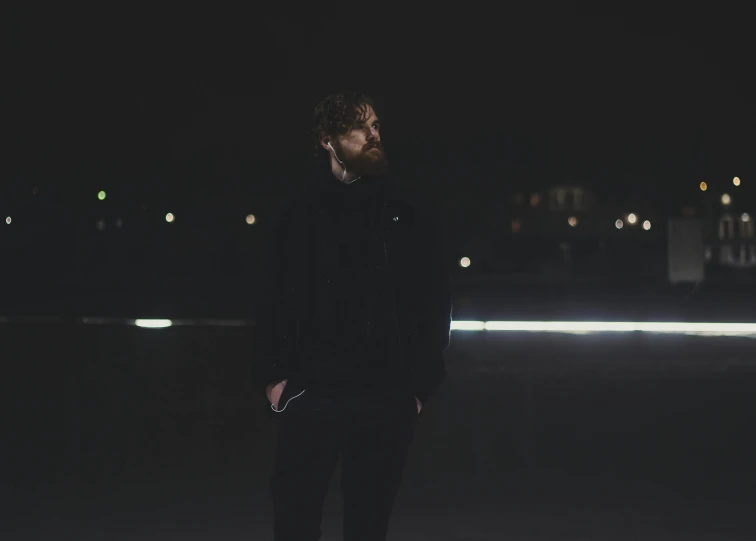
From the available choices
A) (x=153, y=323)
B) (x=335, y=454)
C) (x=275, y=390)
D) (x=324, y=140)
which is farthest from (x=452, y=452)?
(x=153, y=323)

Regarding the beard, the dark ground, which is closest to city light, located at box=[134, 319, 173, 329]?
the dark ground

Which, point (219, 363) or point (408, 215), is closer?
point (408, 215)

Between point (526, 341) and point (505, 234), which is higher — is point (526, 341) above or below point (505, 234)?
below

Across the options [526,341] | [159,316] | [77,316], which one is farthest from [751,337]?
[77,316]

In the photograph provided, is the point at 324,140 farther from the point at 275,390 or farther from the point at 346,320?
the point at 275,390

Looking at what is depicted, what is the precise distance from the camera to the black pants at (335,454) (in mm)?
3562

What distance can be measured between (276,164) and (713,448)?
249 feet

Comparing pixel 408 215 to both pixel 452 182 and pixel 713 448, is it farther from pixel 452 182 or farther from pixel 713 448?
pixel 452 182

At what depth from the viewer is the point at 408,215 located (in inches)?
142

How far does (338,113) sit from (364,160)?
161 mm

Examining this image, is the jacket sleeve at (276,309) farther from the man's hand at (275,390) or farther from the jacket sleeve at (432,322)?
the jacket sleeve at (432,322)

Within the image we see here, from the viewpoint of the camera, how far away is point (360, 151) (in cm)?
356

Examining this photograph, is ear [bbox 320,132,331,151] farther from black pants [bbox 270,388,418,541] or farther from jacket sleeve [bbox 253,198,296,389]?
black pants [bbox 270,388,418,541]

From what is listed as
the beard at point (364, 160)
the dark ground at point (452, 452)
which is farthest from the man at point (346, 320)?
the dark ground at point (452, 452)
